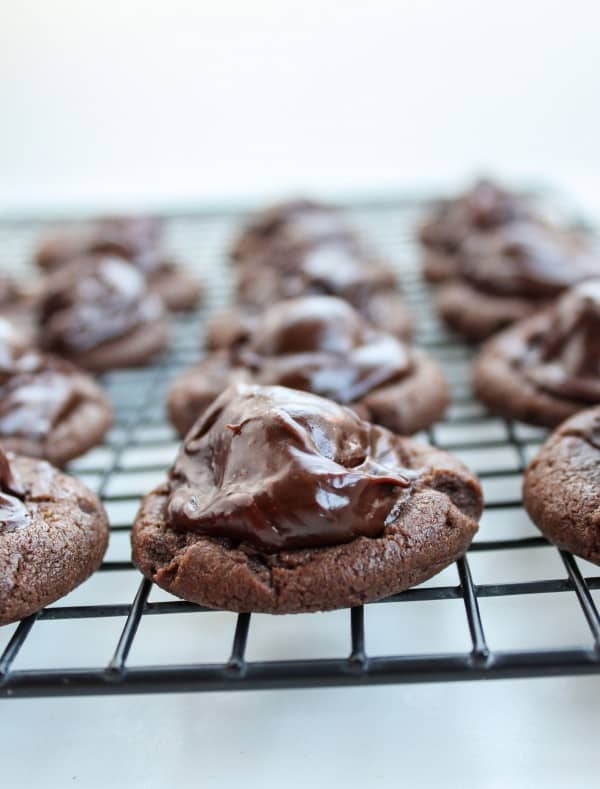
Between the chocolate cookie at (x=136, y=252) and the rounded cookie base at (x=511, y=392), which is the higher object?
the rounded cookie base at (x=511, y=392)

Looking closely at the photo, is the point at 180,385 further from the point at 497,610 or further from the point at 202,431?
the point at 497,610

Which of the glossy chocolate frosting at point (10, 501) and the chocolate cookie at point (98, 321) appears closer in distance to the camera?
the glossy chocolate frosting at point (10, 501)

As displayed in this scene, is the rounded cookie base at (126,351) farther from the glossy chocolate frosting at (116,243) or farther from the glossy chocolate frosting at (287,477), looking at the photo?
the glossy chocolate frosting at (287,477)

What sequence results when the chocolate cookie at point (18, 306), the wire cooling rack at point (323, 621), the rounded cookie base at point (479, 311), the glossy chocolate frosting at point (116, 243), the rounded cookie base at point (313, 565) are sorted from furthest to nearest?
the glossy chocolate frosting at point (116, 243)
the chocolate cookie at point (18, 306)
the rounded cookie base at point (479, 311)
the rounded cookie base at point (313, 565)
the wire cooling rack at point (323, 621)

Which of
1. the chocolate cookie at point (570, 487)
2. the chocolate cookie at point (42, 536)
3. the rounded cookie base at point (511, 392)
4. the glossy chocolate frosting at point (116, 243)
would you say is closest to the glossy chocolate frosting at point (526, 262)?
the rounded cookie base at point (511, 392)

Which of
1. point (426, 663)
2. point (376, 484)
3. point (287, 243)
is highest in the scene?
point (376, 484)

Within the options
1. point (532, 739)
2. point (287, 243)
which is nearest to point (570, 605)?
point (532, 739)
